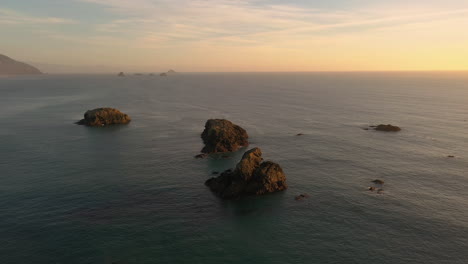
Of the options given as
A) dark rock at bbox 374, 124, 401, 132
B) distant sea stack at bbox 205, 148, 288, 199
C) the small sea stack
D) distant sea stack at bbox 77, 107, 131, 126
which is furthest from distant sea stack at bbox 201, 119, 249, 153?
dark rock at bbox 374, 124, 401, 132

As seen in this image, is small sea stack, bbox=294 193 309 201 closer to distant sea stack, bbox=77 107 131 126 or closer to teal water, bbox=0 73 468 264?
teal water, bbox=0 73 468 264

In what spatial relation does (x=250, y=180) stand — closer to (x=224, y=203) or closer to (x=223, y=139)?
(x=224, y=203)

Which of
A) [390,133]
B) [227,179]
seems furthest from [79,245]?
[390,133]

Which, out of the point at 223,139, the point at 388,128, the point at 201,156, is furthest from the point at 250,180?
the point at 388,128

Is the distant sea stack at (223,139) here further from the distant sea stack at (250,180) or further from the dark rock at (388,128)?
the dark rock at (388,128)

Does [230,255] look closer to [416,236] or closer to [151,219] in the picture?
[151,219]
